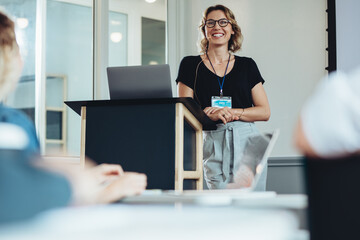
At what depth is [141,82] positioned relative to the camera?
224 centimetres

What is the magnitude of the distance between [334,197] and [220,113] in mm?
1953

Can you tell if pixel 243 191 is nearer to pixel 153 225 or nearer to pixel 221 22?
pixel 153 225

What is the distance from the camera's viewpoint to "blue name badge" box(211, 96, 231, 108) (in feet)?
9.30

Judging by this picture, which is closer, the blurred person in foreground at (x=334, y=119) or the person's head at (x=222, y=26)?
the blurred person in foreground at (x=334, y=119)

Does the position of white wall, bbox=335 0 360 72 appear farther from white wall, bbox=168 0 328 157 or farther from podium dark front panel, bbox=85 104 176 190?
podium dark front panel, bbox=85 104 176 190

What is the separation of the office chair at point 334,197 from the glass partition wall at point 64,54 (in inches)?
130

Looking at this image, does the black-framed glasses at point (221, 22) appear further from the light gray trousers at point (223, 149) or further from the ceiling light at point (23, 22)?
the ceiling light at point (23, 22)

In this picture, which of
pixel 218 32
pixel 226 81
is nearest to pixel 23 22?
pixel 218 32

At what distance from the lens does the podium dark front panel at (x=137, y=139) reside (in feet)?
6.97

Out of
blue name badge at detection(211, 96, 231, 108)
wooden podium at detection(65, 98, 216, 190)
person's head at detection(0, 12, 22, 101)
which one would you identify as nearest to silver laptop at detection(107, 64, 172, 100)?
wooden podium at detection(65, 98, 216, 190)

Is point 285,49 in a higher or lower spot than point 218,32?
higher

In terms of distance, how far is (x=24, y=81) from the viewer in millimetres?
3941

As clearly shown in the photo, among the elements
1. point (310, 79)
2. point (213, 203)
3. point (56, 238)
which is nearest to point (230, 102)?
point (310, 79)

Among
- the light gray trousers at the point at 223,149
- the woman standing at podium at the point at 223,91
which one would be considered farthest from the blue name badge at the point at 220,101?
the light gray trousers at the point at 223,149
